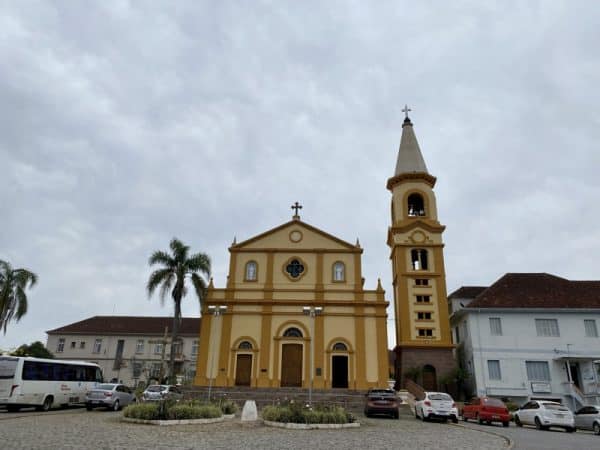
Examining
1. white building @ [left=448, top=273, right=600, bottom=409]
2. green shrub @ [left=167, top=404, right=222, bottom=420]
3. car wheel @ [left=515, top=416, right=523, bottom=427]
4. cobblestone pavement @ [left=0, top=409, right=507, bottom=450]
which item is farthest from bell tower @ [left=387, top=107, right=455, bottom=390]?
green shrub @ [left=167, top=404, right=222, bottom=420]

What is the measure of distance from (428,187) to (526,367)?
49.7 ft

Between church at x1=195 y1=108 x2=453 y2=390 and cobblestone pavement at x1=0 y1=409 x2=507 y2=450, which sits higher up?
church at x1=195 y1=108 x2=453 y2=390

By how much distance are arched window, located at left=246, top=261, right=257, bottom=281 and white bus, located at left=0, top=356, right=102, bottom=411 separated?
11620mm

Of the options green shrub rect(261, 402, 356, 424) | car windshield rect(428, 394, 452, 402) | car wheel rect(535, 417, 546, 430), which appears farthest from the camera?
car windshield rect(428, 394, 452, 402)

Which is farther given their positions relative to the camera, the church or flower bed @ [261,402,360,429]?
the church

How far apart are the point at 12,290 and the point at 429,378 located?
97.2ft

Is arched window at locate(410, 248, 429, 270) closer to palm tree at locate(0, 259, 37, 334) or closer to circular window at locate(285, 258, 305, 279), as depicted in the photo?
circular window at locate(285, 258, 305, 279)

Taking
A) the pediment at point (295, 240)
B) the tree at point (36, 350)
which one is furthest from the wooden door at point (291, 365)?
the tree at point (36, 350)

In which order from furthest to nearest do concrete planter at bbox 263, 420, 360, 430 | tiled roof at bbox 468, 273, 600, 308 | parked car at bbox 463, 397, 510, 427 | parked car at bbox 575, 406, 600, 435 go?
tiled roof at bbox 468, 273, 600, 308, parked car at bbox 463, 397, 510, 427, parked car at bbox 575, 406, 600, 435, concrete planter at bbox 263, 420, 360, 430

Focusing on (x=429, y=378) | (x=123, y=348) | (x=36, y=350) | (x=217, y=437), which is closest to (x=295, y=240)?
(x=429, y=378)

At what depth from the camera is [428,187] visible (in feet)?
121

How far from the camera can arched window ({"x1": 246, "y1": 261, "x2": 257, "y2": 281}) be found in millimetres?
31938

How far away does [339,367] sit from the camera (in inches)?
1148

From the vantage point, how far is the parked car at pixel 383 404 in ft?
66.2
